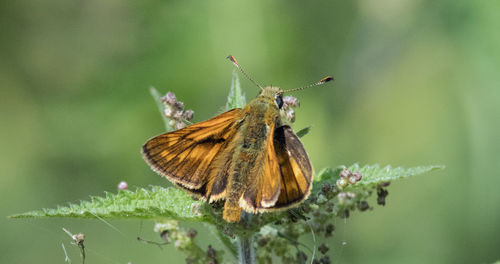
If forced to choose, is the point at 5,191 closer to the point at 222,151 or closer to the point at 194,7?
the point at 194,7

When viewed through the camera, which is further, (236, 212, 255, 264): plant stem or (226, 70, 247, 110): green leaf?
(226, 70, 247, 110): green leaf

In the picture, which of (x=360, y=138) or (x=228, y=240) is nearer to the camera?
(x=228, y=240)

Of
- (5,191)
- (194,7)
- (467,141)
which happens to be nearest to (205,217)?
(467,141)

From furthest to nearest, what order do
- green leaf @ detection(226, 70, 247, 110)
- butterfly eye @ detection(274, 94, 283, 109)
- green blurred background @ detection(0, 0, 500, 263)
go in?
green blurred background @ detection(0, 0, 500, 263)
green leaf @ detection(226, 70, 247, 110)
butterfly eye @ detection(274, 94, 283, 109)

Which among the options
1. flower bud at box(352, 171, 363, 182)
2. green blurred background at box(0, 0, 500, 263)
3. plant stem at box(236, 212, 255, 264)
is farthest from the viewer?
green blurred background at box(0, 0, 500, 263)

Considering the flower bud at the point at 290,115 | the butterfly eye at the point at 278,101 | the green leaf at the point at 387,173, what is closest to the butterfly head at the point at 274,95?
the butterfly eye at the point at 278,101

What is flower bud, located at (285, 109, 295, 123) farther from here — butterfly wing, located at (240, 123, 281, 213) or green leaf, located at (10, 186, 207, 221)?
green leaf, located at (10, 186, 207, 221)

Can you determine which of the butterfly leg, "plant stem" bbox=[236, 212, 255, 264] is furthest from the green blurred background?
the butterfly leg
